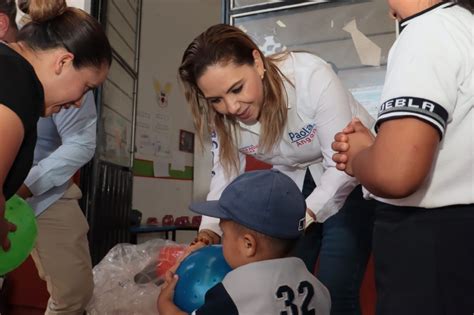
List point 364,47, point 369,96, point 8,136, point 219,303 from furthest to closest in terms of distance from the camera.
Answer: point 364,47 < point 369,96 < point 219,303 < point 8,136

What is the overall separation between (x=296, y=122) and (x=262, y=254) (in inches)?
19.2

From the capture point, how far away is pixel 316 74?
136 cm

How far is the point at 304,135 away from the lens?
141 cm

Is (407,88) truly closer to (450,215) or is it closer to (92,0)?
(450,215)

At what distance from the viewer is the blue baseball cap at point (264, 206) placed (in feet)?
3.42

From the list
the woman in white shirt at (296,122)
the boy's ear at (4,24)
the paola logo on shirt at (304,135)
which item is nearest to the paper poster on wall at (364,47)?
the woman in white shirt at (296,122)

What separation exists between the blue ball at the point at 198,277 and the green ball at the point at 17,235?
491 millimetres

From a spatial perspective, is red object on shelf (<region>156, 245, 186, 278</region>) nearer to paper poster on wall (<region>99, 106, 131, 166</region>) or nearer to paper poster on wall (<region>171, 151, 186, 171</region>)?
paper poster on wall (<region>99, 106, 131, 166</region>)

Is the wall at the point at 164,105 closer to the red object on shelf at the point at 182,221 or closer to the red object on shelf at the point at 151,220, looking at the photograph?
the red object on shelf at the point at 151,220

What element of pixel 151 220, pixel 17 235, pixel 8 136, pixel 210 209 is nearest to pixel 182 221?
pixel 151 220

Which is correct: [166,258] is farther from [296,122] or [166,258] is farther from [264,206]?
[264,206]

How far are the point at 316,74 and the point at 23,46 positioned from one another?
0.78 meters

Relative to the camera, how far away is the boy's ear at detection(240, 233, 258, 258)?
105 cm

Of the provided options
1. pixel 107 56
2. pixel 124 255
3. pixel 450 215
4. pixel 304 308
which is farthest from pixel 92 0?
pixel 450 215
